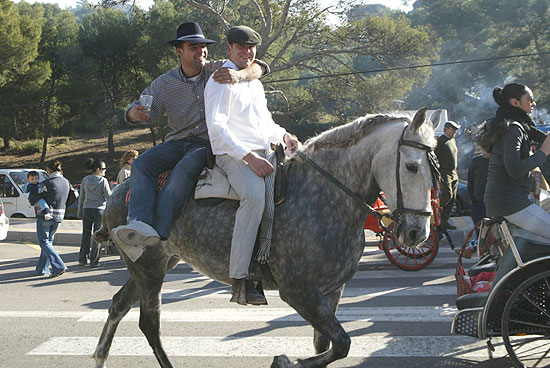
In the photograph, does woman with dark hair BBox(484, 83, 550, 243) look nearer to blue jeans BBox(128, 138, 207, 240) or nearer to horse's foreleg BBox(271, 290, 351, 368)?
horse's foreleg BBox(271, 290, 351, 368)

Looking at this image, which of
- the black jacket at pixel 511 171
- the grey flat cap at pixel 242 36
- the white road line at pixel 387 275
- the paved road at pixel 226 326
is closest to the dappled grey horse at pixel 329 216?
the grey flat cap at pixel 242 36

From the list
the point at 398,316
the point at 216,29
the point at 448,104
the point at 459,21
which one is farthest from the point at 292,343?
the point at 459,21

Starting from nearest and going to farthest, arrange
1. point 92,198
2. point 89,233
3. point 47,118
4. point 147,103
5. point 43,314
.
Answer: point 147,103 < point 43,314 < point 92,198 < point 89,233 < point 47,118

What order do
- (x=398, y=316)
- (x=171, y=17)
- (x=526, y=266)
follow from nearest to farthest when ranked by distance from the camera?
(x=526, y=266)
(x=398, y=316)
(x=171, y=17)

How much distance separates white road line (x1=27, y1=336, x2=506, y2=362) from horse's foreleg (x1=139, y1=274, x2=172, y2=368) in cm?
68

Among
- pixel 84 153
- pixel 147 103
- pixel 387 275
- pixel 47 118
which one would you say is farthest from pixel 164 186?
pixel 84 153

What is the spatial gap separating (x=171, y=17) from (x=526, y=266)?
28179 millimetres

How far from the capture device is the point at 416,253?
9.33 m

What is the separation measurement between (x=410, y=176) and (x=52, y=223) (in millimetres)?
7910

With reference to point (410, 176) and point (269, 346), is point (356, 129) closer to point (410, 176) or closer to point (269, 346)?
point (410, 176)

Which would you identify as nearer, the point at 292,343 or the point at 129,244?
the point at 129,244

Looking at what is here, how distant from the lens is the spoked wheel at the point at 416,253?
9141 mm

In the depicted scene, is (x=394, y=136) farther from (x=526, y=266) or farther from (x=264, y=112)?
(x=526, y=266)

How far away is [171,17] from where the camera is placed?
30.1 meters
